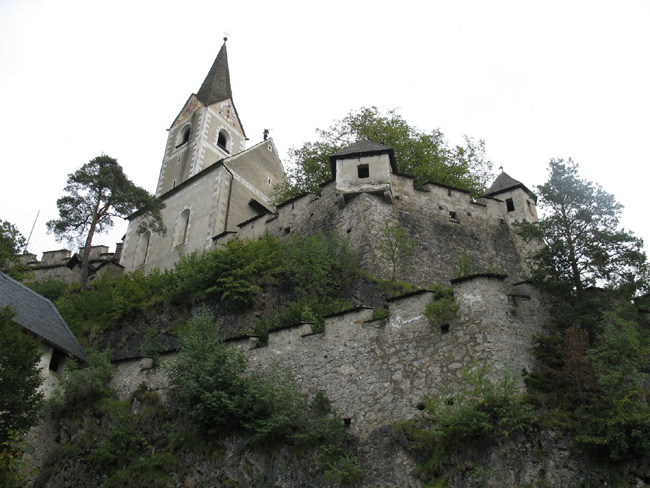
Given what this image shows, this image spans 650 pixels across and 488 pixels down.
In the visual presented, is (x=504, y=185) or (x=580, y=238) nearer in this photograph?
(x=580, y=238)

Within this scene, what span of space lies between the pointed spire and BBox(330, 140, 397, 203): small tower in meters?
19.0

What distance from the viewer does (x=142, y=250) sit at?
31.0m

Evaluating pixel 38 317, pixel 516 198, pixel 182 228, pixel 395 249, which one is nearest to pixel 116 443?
pixel 38 317

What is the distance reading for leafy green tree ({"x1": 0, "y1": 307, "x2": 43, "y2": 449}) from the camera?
43.2 feet

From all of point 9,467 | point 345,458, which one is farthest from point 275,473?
point 9,467

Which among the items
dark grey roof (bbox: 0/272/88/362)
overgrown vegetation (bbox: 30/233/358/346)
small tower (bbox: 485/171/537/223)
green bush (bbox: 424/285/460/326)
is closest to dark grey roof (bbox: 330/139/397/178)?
overgrown vegetation (bbox: 30/233/358/346)

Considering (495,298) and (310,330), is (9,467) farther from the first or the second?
(495,298)

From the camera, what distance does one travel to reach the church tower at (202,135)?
114ft

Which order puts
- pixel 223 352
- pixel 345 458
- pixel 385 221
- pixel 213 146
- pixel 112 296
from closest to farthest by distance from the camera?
pixel 345 458
pixel 223 352
pixel 385 221
pixel 112 296
pixel 213 146

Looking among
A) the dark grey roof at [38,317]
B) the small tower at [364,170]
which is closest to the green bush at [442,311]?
the small tower at [364,170]

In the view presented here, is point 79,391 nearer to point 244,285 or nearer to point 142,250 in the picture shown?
point 244,285

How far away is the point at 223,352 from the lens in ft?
48.0

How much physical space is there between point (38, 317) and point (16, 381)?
17.2ft

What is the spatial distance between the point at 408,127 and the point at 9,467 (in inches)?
939
